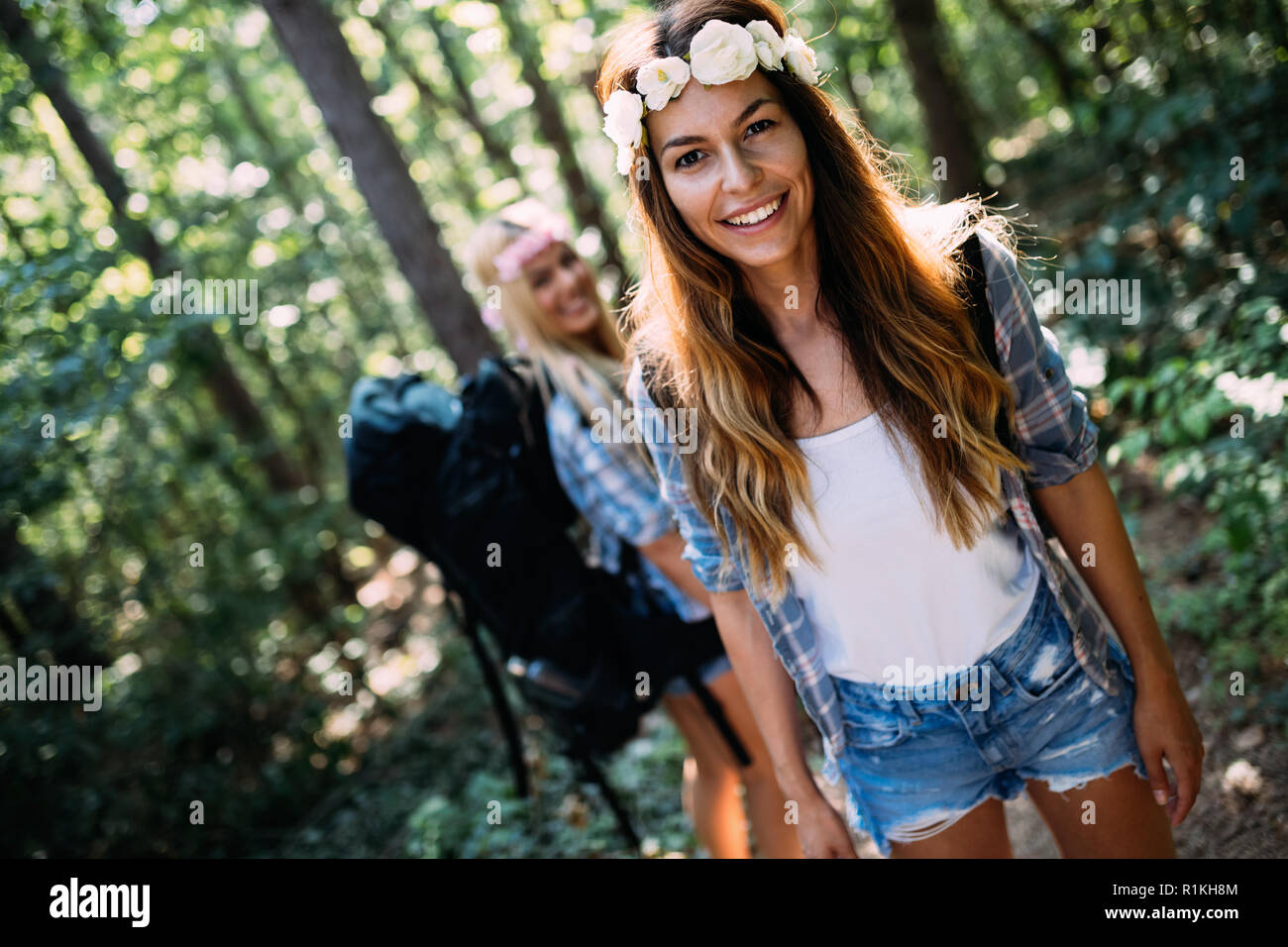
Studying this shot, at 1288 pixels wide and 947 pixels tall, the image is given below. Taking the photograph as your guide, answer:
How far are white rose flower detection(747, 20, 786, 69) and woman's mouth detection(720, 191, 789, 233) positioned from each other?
0.28 m

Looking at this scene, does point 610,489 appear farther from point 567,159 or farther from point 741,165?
point 567,159

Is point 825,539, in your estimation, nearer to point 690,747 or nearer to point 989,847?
point 989,847

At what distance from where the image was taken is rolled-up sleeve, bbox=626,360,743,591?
189 centimetres

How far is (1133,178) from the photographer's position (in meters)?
7.03

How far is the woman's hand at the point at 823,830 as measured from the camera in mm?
1863

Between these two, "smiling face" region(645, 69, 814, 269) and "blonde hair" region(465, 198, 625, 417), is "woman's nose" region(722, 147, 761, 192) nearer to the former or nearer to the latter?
"smiling face" region(645, 69, 814, 269)

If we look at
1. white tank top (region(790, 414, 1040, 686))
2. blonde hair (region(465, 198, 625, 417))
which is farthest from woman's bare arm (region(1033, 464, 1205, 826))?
blonde hair (region(465, 198, 625, 417))

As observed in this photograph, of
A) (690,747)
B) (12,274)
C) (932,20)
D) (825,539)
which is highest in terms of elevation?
(932,20)

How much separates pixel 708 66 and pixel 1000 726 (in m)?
1.54

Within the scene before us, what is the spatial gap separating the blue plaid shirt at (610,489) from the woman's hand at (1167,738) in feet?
4.17

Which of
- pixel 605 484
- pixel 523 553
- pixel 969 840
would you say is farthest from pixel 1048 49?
pixel 969 840
